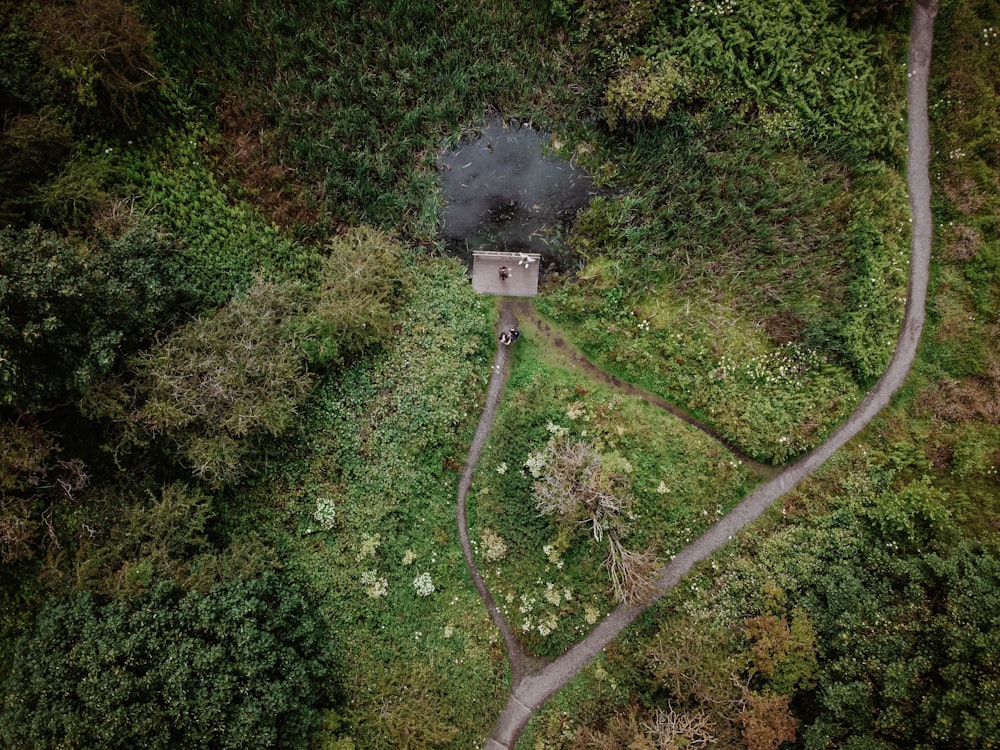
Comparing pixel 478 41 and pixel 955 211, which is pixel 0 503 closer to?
pixel 478 41

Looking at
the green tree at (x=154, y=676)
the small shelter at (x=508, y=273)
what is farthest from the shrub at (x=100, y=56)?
the green tree at (x=154, y=676)

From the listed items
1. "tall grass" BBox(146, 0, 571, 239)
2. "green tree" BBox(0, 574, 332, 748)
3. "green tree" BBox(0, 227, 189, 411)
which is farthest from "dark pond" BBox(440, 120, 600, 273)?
"green tree" BBox(0, 574, 332, 748)

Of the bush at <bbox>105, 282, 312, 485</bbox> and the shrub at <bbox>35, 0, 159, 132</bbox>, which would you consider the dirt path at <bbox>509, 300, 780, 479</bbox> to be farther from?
the shrub at <bbox>35, 0, 159, 132</bbox>

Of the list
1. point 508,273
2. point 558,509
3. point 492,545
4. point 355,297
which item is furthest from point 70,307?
point 558,509

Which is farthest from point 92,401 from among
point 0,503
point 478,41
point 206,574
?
point 478,41

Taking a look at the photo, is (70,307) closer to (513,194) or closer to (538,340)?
(538,340)

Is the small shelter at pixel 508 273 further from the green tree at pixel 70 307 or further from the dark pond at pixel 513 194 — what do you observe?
the green tree at pixel 70 307

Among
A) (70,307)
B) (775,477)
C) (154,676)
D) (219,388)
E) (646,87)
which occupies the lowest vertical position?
(154,676)
